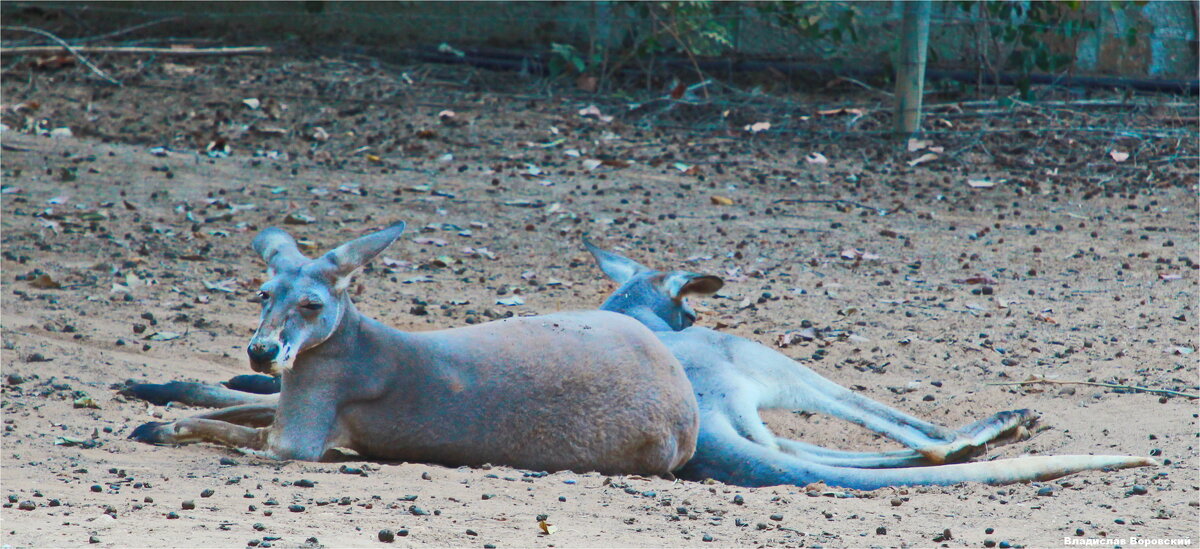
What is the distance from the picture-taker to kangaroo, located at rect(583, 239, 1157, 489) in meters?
3.74

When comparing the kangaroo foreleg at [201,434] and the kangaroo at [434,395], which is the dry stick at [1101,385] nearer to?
the kangaroo at [434,395]

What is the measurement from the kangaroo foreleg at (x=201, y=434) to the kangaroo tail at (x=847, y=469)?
137cm

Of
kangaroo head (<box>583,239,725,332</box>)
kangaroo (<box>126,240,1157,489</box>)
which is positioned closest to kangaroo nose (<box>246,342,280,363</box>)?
kangaroo (<box>126,240,1157,489</box>)

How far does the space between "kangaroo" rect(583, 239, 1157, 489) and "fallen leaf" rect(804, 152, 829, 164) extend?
349cm

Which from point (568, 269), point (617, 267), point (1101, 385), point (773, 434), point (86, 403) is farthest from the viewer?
point (568, 269)

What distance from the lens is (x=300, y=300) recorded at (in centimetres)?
343

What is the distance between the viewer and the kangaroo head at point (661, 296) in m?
4.77

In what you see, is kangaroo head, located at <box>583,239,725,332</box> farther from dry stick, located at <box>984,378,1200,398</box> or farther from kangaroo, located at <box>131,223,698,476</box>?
dry stick, located at <box>984,378,1200,398</box>

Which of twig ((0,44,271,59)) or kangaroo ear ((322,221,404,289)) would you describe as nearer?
kangaroo ear ((322,221,404,289))

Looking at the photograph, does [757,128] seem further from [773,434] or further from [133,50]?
[133,50]

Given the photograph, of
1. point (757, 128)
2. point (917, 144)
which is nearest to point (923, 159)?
point (917, 144)

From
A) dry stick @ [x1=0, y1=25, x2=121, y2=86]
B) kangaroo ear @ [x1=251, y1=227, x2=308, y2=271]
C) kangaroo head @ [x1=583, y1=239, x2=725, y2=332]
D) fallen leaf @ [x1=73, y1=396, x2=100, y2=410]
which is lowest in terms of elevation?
fallen leaf @ [x1=73, y1=396, x2=100, y2=410]

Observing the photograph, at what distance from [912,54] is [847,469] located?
488 centimetres

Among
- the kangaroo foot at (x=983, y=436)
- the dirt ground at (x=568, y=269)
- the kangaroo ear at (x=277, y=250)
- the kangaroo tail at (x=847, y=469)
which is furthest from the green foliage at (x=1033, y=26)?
the kangaroo ear at (x=277, y=250)
